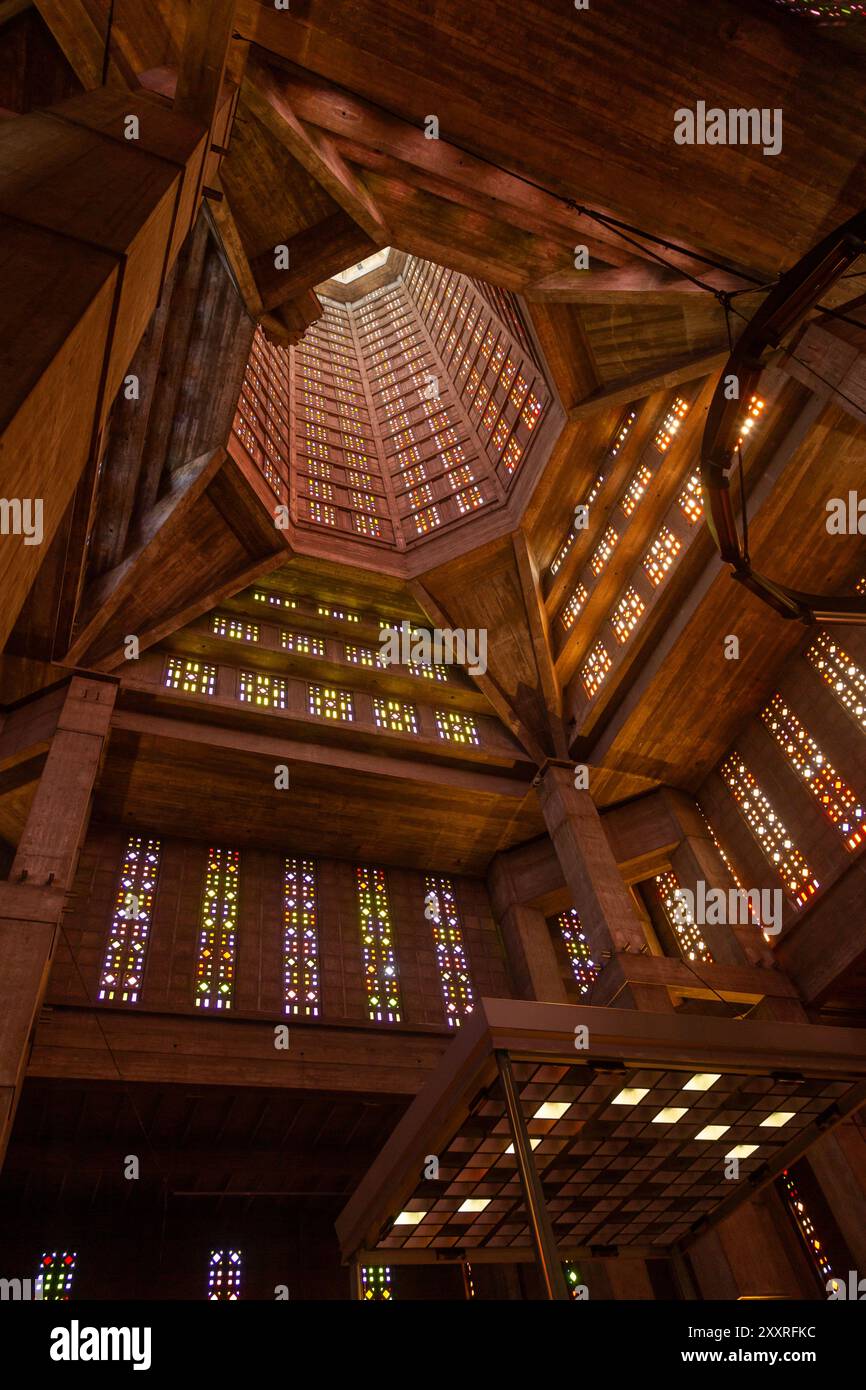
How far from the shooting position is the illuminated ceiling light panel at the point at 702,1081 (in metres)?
7.48

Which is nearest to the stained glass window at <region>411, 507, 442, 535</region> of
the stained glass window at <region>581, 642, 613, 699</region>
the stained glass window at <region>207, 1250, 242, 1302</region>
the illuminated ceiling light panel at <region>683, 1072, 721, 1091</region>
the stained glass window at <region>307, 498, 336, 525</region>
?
the stained glass window at <region>307, 498, 336, 525</region>

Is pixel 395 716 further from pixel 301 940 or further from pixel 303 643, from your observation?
pixel 301 940

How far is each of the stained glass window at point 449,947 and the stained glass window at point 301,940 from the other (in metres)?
2.68

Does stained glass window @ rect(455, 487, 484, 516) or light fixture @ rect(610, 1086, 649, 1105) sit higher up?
stained glass window @ rect(455, 487, 484, 516)

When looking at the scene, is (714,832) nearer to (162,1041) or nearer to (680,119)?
(162,1041)

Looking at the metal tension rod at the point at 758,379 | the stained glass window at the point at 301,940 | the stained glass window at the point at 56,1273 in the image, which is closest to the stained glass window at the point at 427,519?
the stained glass window at the point at 301,940

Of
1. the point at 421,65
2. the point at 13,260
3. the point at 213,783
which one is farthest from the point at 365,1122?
the point at 421,65

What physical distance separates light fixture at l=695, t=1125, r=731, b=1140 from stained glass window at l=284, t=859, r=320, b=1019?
806 centimetres

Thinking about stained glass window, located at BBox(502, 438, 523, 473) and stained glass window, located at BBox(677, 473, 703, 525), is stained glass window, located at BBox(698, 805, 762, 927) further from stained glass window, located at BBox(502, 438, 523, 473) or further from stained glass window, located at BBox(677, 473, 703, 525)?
stained glass window, located at BBox(502, 438, 523, 473)

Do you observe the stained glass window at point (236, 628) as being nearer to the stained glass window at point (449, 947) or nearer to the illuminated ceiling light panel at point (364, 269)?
the stained glass window at point (449, 947)

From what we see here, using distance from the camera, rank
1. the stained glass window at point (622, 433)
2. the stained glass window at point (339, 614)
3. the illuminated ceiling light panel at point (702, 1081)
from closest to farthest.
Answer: the illuminated ceiling light panel at point (702, 1081)
the stained glass window at point (622, 433)
the stained glass window at point (339, 614)

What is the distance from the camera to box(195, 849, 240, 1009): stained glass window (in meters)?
14.6

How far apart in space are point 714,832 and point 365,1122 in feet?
29.9

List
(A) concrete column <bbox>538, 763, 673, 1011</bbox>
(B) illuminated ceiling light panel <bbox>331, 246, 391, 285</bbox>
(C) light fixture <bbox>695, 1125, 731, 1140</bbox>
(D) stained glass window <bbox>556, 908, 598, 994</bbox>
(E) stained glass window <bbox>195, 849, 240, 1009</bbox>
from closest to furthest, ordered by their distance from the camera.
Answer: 1. (C) light fixture <bbox>695, 1125, 731, 1140</bbox>
2. (A) concrete column <bbox>538, 763, 673, 1011</bbox>
3. (E) stained glass window <bbox>195, 849, 240, 1009</bbox>
4. (D) stained glass window <bbox>556, 908, 598, 994</bbox>
5. (B) illuminated ceiling light panel <bbox>331, 246, 391, 285</bbox>
